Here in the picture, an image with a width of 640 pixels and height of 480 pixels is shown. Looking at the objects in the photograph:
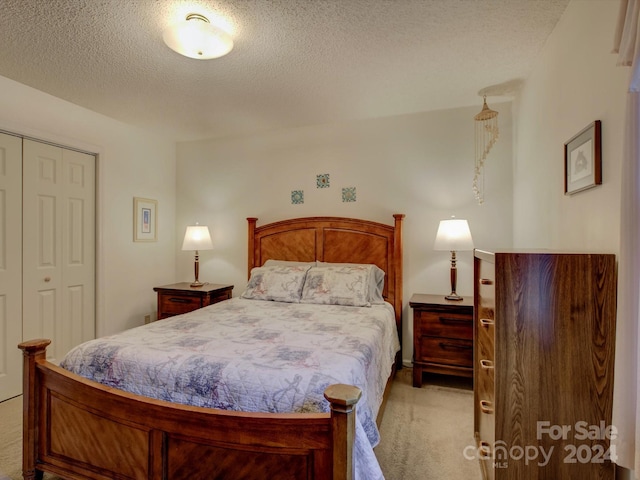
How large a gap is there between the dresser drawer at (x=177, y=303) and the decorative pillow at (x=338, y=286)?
1.28m

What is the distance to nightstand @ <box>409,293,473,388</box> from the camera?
2.78 metres

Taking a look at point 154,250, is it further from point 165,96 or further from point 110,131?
point 165,96

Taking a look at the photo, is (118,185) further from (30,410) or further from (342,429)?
(342,429)

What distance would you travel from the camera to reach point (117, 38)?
2105 mm

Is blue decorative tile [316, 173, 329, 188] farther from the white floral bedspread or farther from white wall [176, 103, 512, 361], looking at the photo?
the white floral bedspread

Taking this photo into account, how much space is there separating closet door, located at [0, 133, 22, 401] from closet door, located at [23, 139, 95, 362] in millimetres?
50

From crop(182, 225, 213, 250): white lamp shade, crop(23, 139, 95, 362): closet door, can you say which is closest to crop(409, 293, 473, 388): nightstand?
crop(182, 225, 213, 250): white lamp shade

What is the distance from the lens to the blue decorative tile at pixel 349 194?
355 centimetres

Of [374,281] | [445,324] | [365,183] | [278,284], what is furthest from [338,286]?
[365,183]

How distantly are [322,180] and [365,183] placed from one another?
1.55ft

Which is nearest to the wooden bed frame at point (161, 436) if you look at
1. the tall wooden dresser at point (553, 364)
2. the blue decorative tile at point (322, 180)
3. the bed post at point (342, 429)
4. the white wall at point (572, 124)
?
the bed post at point (342, 429)

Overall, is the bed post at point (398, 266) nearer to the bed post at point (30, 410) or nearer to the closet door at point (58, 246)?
the bed post at point (30, 410)

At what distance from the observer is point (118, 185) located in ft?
11.7

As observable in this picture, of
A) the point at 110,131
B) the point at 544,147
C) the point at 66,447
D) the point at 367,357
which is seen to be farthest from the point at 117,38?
the point at 544,147
